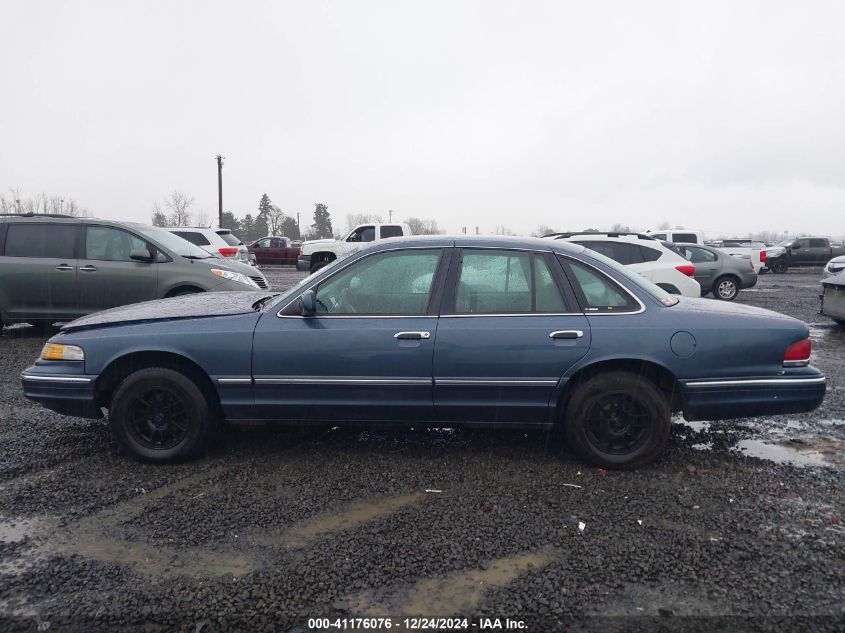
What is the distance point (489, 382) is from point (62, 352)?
2916 mm

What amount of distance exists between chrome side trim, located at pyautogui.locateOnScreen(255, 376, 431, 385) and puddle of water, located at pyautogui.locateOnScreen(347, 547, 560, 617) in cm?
129

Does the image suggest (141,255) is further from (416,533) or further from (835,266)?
(835,266)

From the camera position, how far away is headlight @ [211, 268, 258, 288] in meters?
8.04

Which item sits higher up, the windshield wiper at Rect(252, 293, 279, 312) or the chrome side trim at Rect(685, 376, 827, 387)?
the windshield wiper at Rect(252, 293, 279, 312)

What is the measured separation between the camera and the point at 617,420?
12.6 feet

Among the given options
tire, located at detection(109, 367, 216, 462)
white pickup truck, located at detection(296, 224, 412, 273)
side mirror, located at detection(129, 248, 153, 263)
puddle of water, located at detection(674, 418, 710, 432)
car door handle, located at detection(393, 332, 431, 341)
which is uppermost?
white pickup truck, located at detection(296, 224, 412, 273)

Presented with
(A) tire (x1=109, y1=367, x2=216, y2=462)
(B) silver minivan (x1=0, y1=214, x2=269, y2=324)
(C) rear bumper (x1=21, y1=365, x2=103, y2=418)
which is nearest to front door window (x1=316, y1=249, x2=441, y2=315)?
(A) tire (x1=109, y1=367, x2=216, y2=462)

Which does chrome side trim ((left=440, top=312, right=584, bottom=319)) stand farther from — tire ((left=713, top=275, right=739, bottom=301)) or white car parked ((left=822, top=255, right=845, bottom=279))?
white car parked ((left=822, top=255, right=845, bottom=279))

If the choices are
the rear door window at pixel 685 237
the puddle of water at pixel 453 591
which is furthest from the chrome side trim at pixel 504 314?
the rear door window at pixel 685 237

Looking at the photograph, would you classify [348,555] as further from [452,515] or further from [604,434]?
[604,434]

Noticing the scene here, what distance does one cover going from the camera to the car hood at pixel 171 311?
4.04 meters

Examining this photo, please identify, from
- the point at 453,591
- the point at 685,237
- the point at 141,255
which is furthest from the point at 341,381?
the point at 685,237

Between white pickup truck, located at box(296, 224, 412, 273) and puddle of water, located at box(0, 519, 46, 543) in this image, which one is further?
white pickup truck, located at box(296, 224, 412, 273)

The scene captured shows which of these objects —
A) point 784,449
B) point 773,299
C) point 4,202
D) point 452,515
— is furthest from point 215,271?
point 4,202
